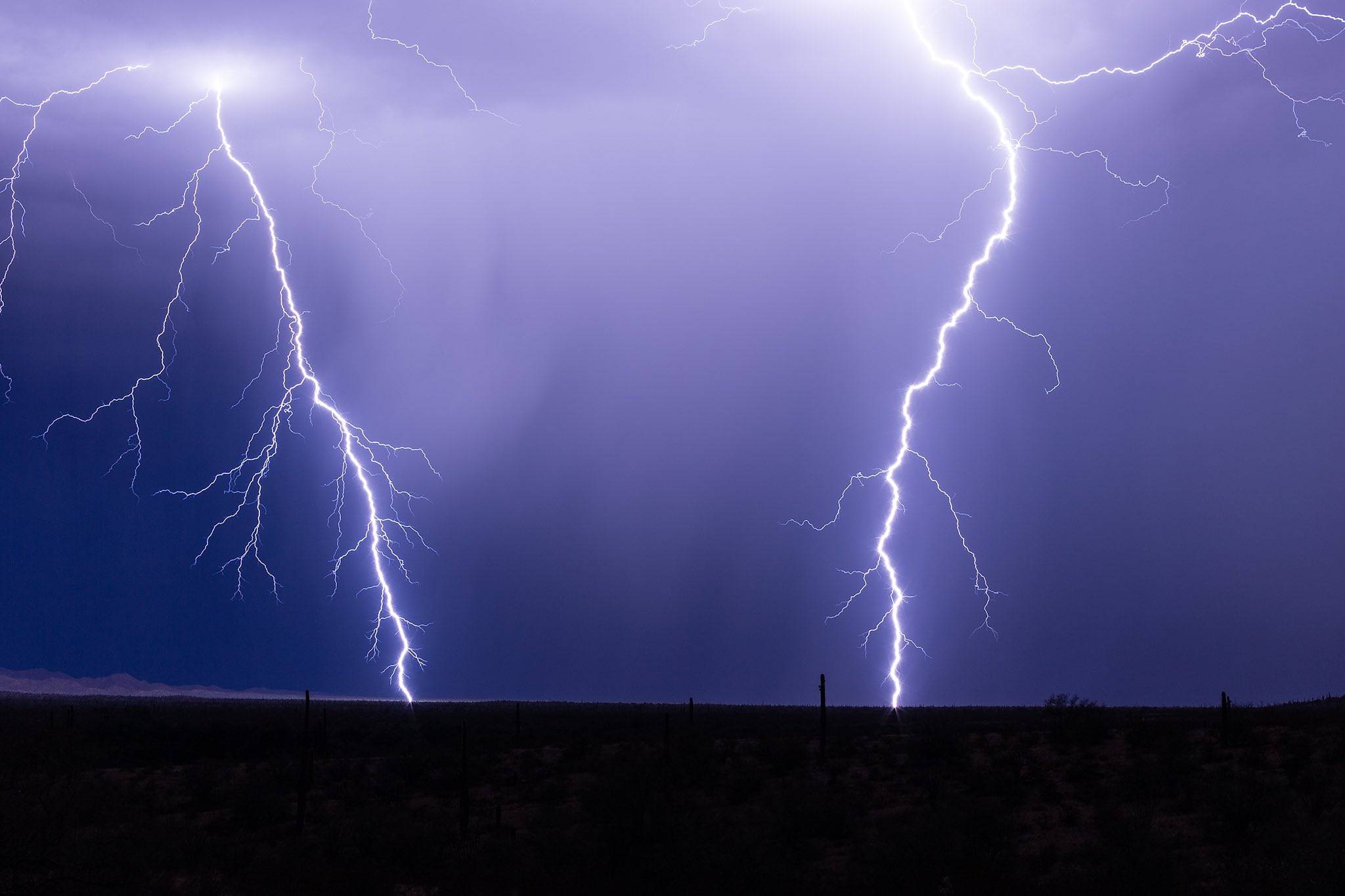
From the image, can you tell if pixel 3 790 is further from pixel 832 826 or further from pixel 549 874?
pixel 832 826

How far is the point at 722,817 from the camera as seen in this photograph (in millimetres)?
15039

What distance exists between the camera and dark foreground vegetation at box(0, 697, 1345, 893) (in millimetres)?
11773

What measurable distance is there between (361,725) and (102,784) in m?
33.3

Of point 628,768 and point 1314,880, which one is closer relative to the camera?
point 1314,880

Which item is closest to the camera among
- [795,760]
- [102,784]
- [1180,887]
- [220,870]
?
[1180,887]

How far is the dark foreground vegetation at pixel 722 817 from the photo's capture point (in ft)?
38.6

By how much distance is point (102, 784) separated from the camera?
1316cm

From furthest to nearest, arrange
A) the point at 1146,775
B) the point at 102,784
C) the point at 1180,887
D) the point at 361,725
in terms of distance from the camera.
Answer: the point at 361,725
the point at 1146,775
the point at 102,784
the point at 1180,887

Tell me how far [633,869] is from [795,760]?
37.7 ft

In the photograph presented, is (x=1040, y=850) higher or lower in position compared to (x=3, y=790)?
lower

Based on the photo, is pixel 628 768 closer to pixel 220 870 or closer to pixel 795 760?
pixel 220 870

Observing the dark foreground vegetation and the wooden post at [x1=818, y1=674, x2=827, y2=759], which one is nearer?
the dark foreground vegetation

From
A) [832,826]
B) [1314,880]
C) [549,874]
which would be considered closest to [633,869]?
[549,874]

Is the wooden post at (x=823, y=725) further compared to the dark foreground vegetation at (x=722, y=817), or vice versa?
the wooden post at (x=823, y=725)
